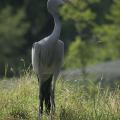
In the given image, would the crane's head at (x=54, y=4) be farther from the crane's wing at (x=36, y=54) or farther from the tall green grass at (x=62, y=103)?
the tall green grass at (x=62, y=103)

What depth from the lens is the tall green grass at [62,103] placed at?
10062mm

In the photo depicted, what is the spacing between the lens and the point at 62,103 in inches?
427

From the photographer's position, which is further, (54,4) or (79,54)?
(79,54)

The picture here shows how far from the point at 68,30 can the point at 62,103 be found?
1348 inches

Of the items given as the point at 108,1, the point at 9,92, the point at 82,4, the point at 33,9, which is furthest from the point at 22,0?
the point at 9,92

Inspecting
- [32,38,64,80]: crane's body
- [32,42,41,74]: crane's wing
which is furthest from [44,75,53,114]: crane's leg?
[32,42,41,74]: crane's wing

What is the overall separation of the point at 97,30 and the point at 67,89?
67.4 ft

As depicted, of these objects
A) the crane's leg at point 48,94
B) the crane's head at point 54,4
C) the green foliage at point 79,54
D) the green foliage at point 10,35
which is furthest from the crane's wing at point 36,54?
the green foliage at point 10,35

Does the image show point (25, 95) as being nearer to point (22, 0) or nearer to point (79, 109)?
point (79, 109)

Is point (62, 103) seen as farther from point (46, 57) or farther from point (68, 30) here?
point (68, 30)

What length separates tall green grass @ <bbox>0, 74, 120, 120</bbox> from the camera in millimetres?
10062

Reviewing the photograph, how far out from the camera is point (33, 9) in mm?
43594

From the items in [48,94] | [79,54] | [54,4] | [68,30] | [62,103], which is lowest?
[68,30]

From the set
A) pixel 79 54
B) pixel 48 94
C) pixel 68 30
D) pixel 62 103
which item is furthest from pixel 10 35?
pixel 48 94
